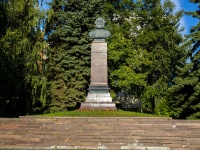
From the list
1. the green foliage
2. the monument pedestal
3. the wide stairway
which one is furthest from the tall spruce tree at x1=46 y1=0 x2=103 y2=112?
the wide stairway

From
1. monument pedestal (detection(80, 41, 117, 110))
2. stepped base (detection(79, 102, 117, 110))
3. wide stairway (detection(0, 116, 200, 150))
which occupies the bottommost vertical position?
wide stairway (detection(0, 116, 200, 150))

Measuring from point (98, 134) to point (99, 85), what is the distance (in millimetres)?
6044

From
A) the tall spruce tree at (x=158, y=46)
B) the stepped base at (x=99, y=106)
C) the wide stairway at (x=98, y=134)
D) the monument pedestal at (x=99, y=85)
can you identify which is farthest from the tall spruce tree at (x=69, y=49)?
the wide stairway at (x=98, y=134)

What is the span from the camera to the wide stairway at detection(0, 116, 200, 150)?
8188mm

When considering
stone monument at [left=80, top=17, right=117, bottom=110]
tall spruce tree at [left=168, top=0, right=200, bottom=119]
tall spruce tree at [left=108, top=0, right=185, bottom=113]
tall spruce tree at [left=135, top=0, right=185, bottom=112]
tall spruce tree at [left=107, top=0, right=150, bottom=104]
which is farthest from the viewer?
tall spruce tree at [left=135, top=0, right=185, bottom=112]

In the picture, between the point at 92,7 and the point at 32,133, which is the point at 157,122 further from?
the point at 92,7

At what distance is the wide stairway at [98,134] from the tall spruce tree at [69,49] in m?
10.4

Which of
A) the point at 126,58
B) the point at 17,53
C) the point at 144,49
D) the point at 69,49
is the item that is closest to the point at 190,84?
the point at 126,58

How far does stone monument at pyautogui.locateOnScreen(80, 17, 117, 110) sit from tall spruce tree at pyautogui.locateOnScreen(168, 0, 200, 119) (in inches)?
206

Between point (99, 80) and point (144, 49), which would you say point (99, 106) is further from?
point (144, 49)

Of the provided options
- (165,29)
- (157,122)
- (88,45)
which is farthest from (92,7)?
(157,122)

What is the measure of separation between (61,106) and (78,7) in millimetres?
7748

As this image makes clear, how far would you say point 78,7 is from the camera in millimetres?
22031

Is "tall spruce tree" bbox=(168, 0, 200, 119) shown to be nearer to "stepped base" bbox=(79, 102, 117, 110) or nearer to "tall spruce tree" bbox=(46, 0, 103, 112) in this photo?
"stepped base" bbox=(79, 102, 117, 110)
